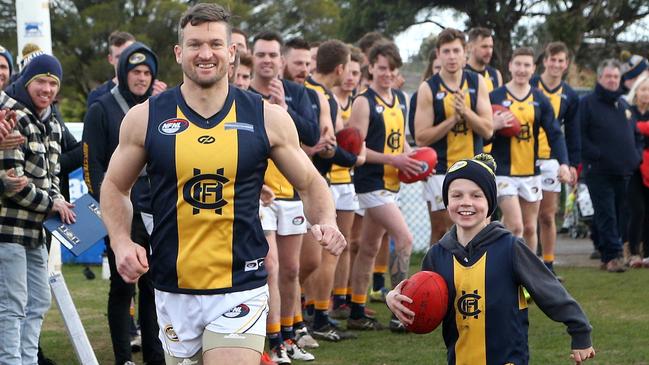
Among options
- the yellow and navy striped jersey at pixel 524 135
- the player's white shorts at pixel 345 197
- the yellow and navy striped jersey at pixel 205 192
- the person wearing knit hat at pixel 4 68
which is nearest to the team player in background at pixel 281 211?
the player's white shorts at pixel 345 197

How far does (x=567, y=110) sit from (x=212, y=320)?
28.2ft

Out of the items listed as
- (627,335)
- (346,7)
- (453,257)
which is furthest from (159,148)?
(346,7)

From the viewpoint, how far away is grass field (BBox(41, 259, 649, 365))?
856 cm

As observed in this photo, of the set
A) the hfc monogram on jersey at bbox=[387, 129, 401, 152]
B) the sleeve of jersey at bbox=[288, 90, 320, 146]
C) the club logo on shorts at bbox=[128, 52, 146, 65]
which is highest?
the club logo on shorts at bbox=[128, 52, 146, 65]

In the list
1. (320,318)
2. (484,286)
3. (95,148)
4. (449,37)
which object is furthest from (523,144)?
(484,286)

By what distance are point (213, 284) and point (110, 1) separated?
133ft

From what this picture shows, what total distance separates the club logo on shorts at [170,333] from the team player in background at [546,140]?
24.4 ft

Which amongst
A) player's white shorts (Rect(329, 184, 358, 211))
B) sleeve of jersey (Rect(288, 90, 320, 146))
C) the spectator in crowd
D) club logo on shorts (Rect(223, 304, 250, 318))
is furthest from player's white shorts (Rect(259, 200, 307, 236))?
the spectator in crowd

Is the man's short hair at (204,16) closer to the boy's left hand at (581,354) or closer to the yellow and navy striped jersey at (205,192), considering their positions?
the yellow and navy striped jersey at (205,192)

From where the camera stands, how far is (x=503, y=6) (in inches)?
1241

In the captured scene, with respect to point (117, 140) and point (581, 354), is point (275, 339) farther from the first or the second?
point (581, 354)

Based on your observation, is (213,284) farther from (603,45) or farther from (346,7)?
(346,7)

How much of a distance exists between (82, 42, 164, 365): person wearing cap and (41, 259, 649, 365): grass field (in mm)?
603

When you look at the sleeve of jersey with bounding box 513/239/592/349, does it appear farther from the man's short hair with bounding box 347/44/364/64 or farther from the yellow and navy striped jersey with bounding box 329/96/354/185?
the man's short hair with bounding box 347/44/364/64
